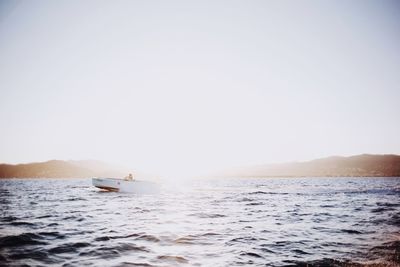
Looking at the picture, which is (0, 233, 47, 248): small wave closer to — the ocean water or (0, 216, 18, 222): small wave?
the ocean water

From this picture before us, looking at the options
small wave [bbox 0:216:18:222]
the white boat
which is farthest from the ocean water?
the white boat

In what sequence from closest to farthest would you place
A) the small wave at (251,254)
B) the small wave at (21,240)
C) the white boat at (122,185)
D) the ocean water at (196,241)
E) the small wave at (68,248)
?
the ocean water at (196,241), the small wave at (251,254), the small wave at (68,248), the small wave at (21,240), the white boat at (122,185)

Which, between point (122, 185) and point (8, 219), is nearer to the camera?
point (8, 219)

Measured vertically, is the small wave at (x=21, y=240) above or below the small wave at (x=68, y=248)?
above

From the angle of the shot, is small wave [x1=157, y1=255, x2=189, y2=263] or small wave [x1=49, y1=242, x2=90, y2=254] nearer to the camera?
small wave [x1=157, y1=255, x2=189, y2=263]

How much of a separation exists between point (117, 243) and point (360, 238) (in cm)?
1175

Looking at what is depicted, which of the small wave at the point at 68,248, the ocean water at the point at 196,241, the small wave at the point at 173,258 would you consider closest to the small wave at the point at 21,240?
the ocean water at the point at 196,241

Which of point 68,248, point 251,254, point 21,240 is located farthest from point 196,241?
point 21,240

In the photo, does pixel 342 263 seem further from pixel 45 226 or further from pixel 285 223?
pixel 45 226

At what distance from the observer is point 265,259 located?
10.5 meters

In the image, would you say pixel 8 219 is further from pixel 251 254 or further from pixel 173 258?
pixel 251 254

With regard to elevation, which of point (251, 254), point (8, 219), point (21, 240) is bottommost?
point (251, 254)

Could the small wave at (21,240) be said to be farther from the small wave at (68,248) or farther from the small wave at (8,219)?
the small wave at (8,219)

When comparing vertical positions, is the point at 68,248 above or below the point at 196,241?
above
